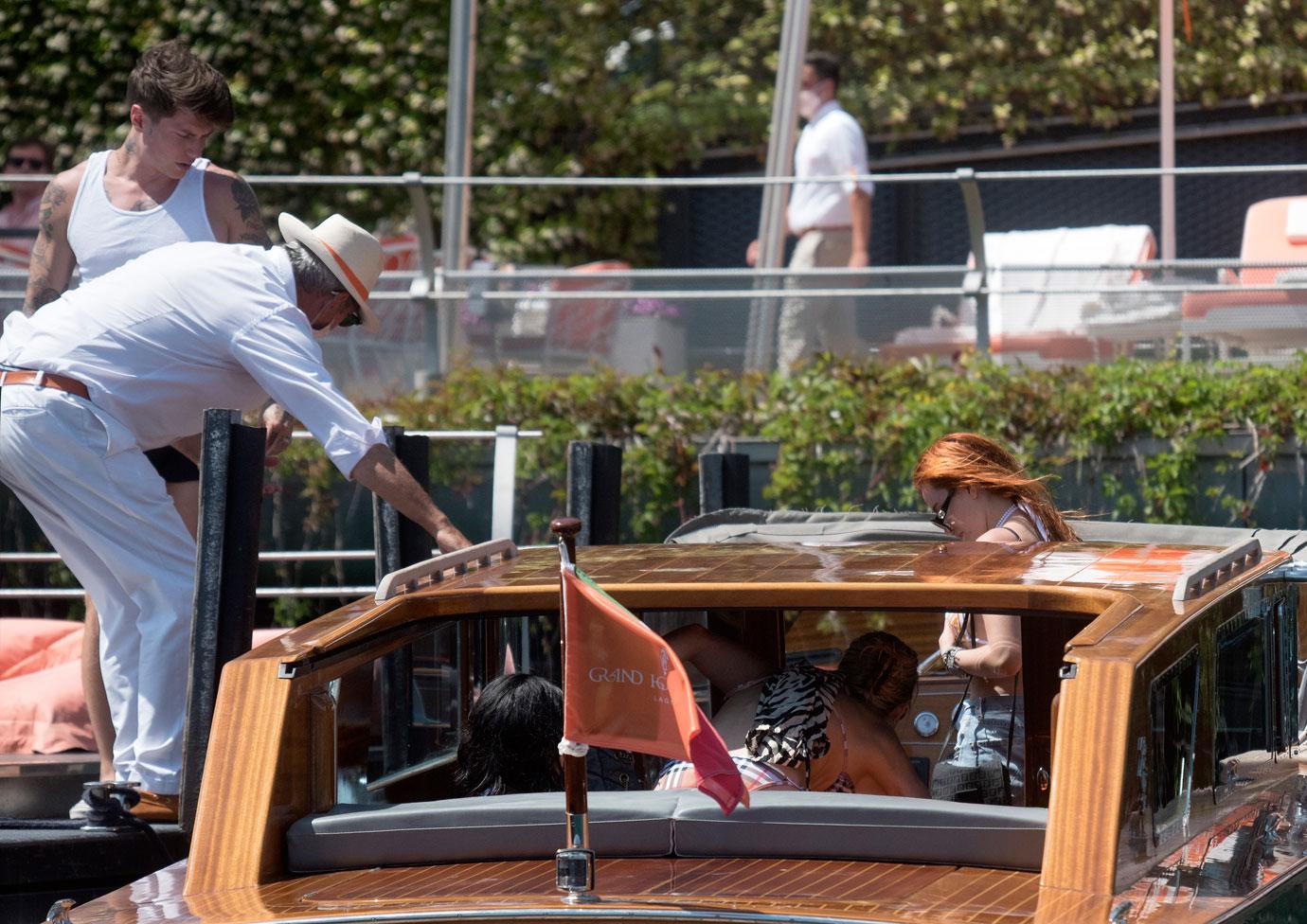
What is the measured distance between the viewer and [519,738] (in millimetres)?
3850

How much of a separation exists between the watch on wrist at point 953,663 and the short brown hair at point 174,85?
2418 mm

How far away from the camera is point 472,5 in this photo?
1025 centimetres

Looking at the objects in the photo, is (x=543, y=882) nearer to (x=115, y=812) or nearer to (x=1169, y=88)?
(x=115, y=812)

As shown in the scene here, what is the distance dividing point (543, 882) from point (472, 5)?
8.01 meters

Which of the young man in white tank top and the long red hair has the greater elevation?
the young man in white tank top

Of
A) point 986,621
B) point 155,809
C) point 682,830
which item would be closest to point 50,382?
point 155,809

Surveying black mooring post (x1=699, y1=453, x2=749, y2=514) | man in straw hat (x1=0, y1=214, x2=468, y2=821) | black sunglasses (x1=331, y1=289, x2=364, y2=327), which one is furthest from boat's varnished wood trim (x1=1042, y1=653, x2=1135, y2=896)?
black mooring post (x1=699, y1=453, x2=749, y2=514)

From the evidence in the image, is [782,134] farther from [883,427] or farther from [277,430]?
[277,430]

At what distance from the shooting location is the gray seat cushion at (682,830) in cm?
299

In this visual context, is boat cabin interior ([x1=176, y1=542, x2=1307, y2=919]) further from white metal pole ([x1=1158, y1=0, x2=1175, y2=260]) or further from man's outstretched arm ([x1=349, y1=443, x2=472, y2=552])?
white metal pole ([x1=1158, y1=0, x2=1175, y2=260])

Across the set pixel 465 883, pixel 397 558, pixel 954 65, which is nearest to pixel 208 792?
pixel 465 883

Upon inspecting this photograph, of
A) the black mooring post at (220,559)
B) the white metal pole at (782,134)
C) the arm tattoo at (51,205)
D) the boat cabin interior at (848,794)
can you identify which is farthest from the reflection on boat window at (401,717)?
the white metal pole at (782,134)

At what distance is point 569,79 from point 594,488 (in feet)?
32.7

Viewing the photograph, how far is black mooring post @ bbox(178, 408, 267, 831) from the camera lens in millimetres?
4406
